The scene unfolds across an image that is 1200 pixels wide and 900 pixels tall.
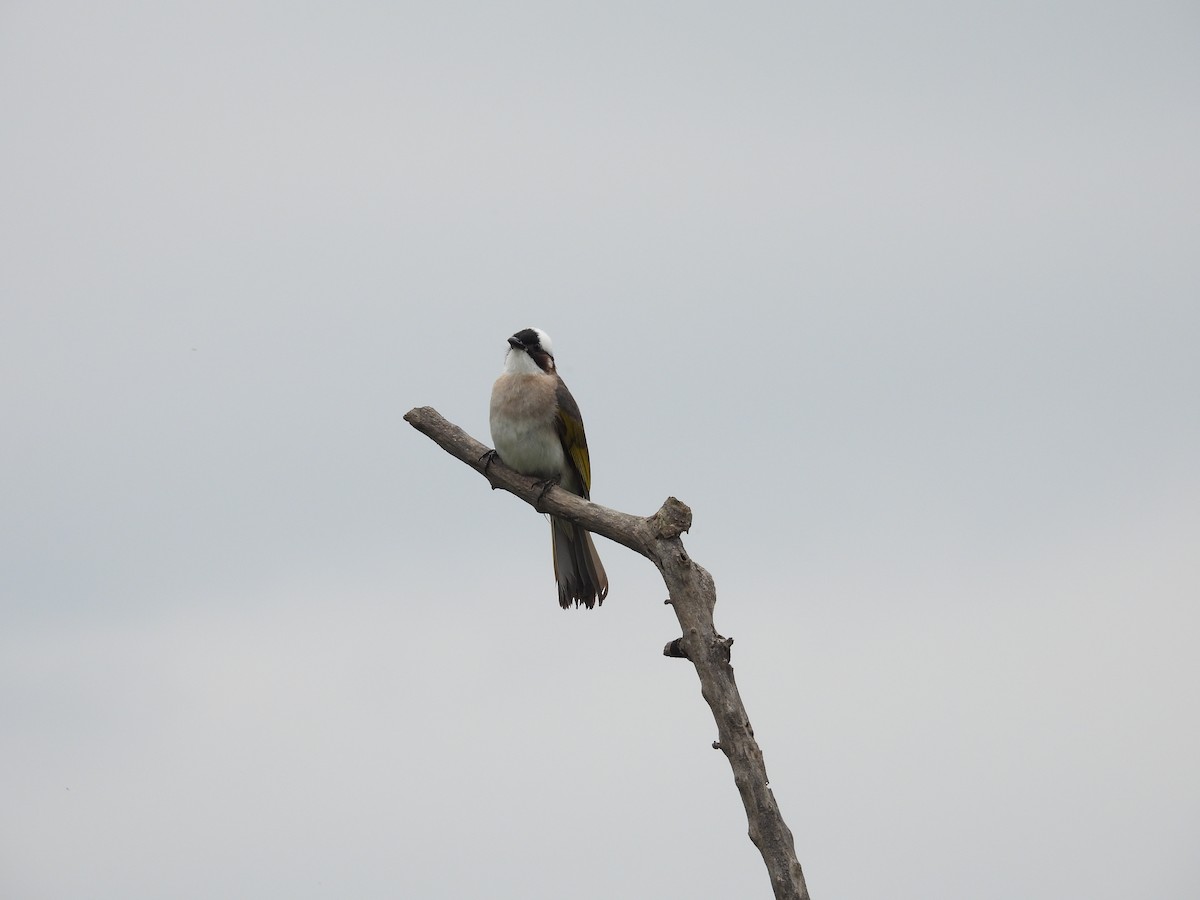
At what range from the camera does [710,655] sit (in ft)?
30.0

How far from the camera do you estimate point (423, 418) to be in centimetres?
1090

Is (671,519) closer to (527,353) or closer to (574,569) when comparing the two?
(574,569)

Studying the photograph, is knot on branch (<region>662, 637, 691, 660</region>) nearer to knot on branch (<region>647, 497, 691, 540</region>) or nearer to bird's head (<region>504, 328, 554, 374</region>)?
knot on branch (<region>647, 497, 691, 540</region>)

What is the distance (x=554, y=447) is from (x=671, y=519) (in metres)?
2.23

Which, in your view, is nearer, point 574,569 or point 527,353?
point 574,569

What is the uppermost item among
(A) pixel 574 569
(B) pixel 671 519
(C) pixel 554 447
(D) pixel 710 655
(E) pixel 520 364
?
(E) pixel 520 364

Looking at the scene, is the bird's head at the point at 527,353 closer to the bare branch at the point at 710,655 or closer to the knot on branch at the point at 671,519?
the bare branch at the point at 710,655

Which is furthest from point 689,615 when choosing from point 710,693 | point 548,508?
point 548,508

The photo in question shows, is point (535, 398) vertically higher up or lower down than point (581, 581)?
higher up

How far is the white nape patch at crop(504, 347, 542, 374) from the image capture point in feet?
38.6

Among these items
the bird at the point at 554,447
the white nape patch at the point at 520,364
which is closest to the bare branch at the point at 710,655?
the bird at the point at 554,447

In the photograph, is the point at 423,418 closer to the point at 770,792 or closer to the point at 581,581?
the point at 581,581

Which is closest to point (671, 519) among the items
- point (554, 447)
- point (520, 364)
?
point (554, 447)

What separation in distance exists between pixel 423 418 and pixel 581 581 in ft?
6.14
